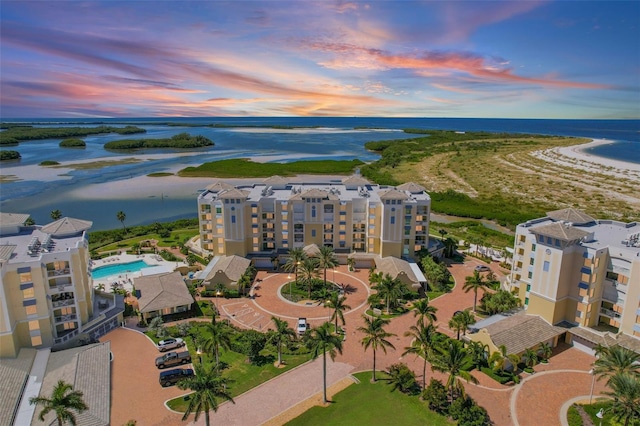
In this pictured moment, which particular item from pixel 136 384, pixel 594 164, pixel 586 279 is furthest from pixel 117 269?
pixel 594 164

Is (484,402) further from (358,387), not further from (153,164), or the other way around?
(153,164)

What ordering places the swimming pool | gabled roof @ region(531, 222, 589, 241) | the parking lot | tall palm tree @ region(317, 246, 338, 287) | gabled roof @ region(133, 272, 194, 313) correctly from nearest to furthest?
the parking lot < gabled roof @ region(531, 222, 589, 241) < gabled roof @ region(133, 272, 194, 313) < tall palm tree @ region(317, 246, 338, 287) < the swimming pool

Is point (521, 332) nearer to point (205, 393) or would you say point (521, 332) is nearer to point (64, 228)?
point (205, 393)

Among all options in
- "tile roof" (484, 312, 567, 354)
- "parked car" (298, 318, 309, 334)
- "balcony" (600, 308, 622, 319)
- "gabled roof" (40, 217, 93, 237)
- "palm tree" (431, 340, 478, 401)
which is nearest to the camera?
"palm tree" (431, 340, 478, 401)

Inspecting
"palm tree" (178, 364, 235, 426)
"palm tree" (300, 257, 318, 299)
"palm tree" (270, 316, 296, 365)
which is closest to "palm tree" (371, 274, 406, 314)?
"palm tree" (300, 257, 318, 299)

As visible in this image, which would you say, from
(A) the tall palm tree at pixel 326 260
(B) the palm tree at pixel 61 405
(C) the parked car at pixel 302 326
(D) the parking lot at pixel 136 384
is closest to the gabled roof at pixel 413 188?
(A) the tall palm tree at pixel 326 260

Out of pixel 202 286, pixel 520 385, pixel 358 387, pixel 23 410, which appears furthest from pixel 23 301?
pixel 520 385

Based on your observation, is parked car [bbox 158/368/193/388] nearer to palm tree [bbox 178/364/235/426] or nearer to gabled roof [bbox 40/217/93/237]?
palm tree [bbox 178/364/235/426]

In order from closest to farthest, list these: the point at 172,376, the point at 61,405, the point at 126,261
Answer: the point at 61,405
the point at 172,376
the point at 126,261
